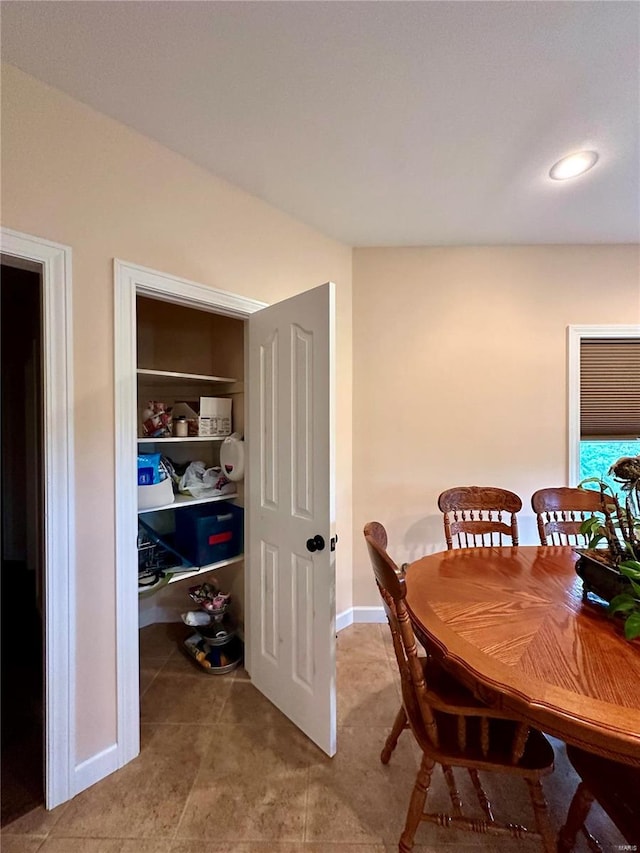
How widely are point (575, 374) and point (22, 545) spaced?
4965 mm

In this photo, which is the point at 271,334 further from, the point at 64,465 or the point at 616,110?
the point at 616,110

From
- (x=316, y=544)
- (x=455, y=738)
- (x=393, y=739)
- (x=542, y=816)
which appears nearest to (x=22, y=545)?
(x=316, y=544)

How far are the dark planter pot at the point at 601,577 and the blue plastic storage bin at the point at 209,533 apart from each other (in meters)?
1.71

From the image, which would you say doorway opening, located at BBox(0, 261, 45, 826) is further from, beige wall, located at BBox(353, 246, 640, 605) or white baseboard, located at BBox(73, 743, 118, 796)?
beige wall, located at BBox(353, 246, 640, 605)

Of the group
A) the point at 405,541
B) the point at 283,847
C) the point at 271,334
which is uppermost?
the point at 271,334

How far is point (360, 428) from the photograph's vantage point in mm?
2650

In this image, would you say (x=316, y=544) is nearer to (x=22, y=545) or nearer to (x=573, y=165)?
(x=573, y=165)

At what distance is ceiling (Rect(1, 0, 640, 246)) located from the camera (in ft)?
3.65

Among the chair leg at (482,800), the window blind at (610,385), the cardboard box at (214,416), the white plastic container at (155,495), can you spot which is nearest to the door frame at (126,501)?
the white plastic container at (155,495)

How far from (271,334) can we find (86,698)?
173cm

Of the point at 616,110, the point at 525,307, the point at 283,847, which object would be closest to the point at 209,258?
the point at 616,110

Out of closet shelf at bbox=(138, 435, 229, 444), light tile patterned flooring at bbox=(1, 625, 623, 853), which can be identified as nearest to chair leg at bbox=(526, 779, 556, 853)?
light tile patterned flooring at bbox=(1, 625, 623, 853)

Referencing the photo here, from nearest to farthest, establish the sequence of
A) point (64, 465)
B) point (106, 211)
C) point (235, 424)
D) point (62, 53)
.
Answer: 1. point (62, 53)
2. point (64, 465)
3. point (106, 211)
4. point (235, 424)

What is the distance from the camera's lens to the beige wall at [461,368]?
2609mm
